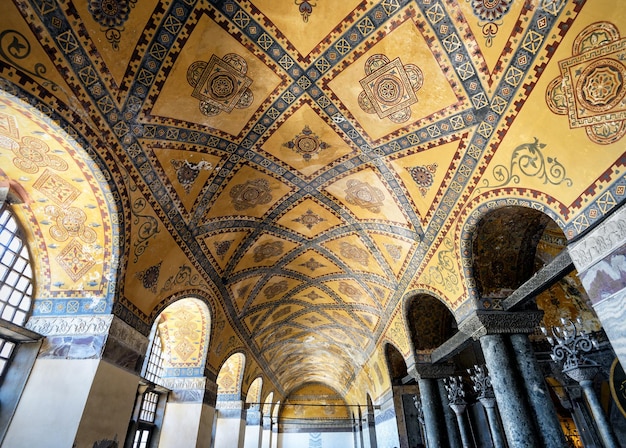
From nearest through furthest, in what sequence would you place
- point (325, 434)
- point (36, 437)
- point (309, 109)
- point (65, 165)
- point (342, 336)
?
point (36, 437), point (65, 165), point (309, 109), point (342, 336), point (325, 434)

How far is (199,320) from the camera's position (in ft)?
29.2

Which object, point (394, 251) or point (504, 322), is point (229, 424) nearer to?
point (394, 251)

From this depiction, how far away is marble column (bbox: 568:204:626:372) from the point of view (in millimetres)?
3445

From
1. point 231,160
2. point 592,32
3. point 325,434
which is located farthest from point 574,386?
point 325,434

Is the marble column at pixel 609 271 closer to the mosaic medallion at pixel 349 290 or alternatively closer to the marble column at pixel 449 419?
the marble column at pixel 449 419

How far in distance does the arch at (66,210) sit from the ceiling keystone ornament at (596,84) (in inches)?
226

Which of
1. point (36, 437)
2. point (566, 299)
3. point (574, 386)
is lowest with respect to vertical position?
point (36, 437)

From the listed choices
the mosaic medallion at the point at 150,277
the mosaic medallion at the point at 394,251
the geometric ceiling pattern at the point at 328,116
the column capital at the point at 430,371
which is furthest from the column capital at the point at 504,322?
the mosaic medallion at the point at 150,277

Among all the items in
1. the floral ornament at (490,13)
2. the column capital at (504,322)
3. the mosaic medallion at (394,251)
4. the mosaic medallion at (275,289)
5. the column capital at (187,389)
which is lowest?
the column capital at (187,389)

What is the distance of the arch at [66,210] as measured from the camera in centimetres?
448

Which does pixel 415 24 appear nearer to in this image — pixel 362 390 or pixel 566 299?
pixel 566 299

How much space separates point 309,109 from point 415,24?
6.47 feet

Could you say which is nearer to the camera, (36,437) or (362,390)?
(36,437)

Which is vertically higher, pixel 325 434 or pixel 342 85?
pixel 342 85
